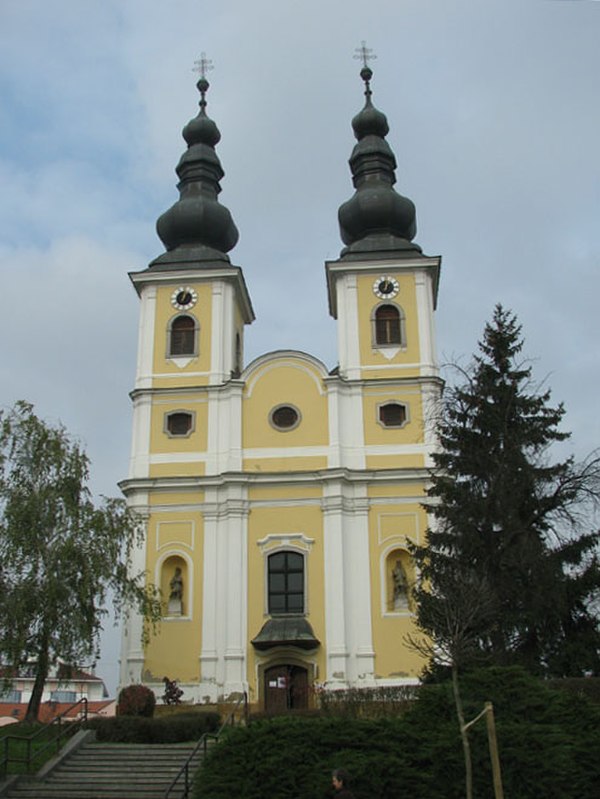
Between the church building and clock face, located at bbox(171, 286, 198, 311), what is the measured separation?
0.08 m

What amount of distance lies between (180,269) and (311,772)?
23.2 metres

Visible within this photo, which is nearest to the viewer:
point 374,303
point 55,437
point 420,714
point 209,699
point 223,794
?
point 223,794

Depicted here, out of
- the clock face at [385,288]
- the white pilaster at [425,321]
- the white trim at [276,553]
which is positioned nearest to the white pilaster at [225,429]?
the white trim at [276,553]

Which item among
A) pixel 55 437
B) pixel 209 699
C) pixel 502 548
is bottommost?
pixel 209 699

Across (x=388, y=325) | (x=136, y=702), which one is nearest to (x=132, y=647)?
(x=136, y=702)

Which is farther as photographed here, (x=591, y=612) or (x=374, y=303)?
(x=374, y=303)

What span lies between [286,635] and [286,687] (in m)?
1.68

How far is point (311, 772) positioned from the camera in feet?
45.1

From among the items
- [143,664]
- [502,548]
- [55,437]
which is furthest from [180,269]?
[502,548]

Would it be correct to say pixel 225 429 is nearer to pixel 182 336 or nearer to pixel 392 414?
pixel 182 336

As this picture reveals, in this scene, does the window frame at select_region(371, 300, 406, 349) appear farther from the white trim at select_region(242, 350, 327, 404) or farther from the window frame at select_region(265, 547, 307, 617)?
the window frame at select_region(265, 547, 307, 617)

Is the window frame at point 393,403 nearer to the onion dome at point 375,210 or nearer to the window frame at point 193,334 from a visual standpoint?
the onion dome at point 375,210

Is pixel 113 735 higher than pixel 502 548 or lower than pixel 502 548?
lower

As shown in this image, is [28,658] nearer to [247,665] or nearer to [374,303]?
[247,665]
